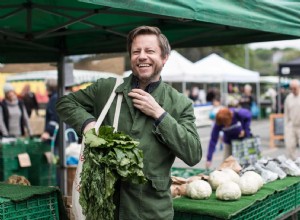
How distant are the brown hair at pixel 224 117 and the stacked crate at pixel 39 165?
2.86m

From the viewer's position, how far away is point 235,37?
5977 millimetres

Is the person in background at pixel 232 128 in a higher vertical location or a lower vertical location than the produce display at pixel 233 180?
higher

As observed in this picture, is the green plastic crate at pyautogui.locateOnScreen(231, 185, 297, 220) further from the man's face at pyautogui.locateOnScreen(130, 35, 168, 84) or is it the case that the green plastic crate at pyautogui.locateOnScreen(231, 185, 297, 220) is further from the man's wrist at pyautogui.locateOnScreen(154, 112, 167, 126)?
the man's face at pyautogui.locateOnScreen(130, 35, 168, 84)

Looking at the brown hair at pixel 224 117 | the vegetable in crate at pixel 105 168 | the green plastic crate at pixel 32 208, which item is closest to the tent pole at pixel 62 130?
the brown hair at pixel 224 117

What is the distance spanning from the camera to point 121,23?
592cm

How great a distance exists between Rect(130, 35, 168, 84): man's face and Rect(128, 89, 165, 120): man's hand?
101 millimetres

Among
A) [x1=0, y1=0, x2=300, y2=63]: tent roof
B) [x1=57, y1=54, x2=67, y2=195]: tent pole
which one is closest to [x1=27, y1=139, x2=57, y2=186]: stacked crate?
[x1=57, y1=54, x2=67, y2=195]: tent pole

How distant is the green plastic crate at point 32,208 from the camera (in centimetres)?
298

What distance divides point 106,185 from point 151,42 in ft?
2.62

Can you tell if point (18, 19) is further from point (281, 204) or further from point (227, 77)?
point (227, 77)

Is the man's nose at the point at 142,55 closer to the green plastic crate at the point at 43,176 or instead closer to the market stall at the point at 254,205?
the market stall at the point at 254,205

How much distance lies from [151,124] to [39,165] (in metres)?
Result: 5.72

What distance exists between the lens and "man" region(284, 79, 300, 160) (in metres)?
10.6

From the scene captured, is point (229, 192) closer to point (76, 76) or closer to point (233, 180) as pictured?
point (233, 180)
